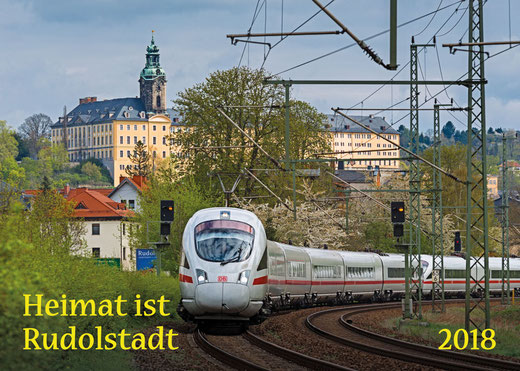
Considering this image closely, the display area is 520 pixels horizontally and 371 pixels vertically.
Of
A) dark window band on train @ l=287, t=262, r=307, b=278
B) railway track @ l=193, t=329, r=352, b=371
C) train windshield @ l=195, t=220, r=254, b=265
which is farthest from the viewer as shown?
dark window band on train @ l=287, t=262, r=307, b=278

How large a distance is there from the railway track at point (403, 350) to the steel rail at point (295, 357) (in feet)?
8.17

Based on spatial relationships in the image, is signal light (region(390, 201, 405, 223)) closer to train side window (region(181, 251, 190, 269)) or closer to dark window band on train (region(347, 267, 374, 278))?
train side window (region(181, 251, 190, 269))

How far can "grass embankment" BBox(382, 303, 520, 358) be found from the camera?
28.1 metres

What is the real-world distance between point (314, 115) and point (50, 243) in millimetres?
70945

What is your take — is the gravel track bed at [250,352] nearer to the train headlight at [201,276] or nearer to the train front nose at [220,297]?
the train front nose at [220,297]

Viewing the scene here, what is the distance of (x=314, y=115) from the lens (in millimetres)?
96125

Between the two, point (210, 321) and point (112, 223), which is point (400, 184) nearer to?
point (112, 223)

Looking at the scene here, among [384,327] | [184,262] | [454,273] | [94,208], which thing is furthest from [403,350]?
[94,208]

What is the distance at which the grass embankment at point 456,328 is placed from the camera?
28.1 metres

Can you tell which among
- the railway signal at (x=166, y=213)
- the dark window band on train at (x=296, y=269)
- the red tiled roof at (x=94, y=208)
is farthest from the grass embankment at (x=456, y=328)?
the red tiled roof at (x=94, y=208)

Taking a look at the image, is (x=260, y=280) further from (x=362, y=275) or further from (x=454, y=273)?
(x=454, y=273)

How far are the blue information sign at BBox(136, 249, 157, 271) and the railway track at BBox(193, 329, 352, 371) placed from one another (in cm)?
1586

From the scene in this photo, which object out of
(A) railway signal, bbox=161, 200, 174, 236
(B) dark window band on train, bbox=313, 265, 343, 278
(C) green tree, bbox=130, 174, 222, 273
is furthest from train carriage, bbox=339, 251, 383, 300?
(A) railway signal, bbox=161, 200, 174, 236

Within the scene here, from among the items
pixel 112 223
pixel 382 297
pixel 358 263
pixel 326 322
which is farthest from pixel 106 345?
pixel 112 223
